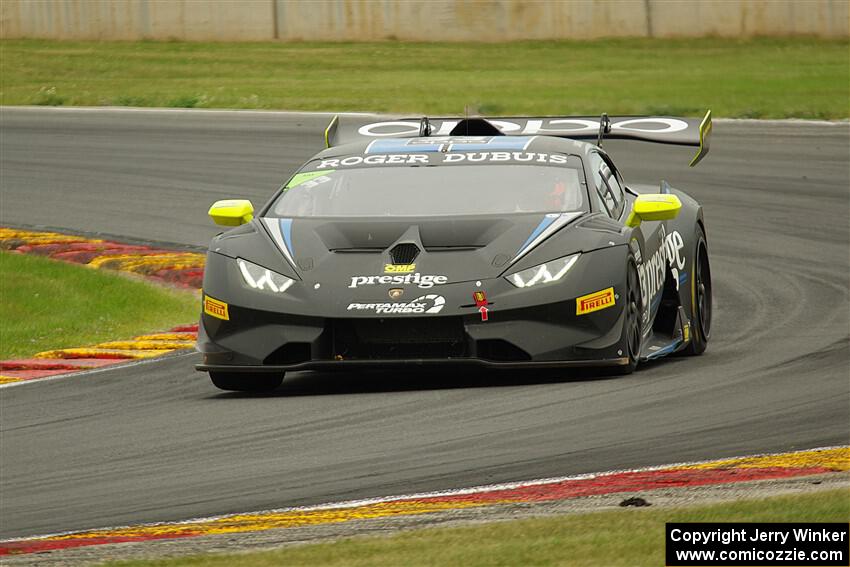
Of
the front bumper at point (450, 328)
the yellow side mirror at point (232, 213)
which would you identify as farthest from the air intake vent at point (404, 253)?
the yellow side mirror at point (232, 213)

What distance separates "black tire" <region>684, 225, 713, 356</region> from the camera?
9.72m

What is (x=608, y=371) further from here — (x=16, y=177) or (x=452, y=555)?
(x=16, y=177)

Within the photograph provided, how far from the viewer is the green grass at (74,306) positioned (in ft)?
38.4

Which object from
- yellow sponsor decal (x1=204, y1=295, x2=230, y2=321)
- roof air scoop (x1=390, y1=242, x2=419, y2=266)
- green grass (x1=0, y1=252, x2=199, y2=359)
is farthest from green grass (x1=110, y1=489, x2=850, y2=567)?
green grass (x1=0, y1=252, x2=199, y2=359)

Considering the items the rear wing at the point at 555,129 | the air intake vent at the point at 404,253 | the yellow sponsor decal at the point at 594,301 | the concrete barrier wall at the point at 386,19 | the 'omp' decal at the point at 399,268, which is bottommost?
the concrete barrier wall at the point at 386,19

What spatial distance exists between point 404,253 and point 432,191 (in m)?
0.85

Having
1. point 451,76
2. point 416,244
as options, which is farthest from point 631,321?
point 451,76

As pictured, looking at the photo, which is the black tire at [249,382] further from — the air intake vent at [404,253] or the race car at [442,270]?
the air intake vent at [404,253]

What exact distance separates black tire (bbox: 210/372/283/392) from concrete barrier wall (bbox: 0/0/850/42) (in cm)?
2361

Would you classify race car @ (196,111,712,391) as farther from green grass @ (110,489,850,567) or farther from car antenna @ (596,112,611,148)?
green grass @ (110,489,850,567)

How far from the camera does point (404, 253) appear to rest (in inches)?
325

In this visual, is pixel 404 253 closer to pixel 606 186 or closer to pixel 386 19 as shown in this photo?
pixel 606 186

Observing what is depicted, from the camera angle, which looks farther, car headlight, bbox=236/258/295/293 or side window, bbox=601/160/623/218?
side window, bbox=601/160/623/218

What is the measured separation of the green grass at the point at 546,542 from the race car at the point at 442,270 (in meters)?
2.59
